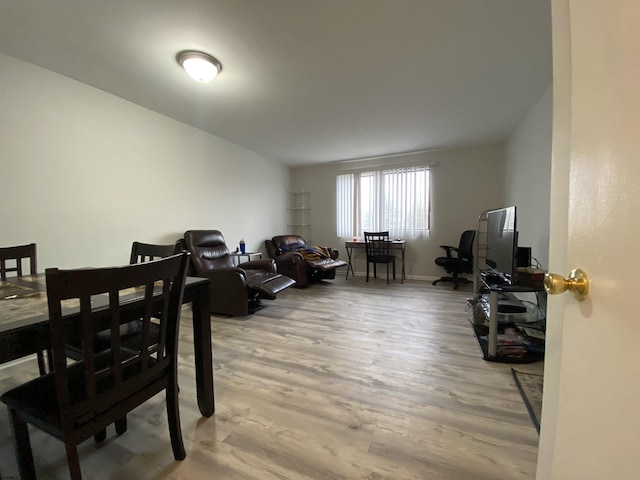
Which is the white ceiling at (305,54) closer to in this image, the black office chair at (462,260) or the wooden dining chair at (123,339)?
the wooden dining chair at (123,339)

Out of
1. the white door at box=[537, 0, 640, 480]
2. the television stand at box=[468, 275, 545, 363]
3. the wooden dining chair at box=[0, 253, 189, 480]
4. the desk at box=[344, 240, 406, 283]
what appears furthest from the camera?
the desk at box=[344, 240, 406, 283]

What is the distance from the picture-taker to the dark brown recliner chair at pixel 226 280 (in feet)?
9.43

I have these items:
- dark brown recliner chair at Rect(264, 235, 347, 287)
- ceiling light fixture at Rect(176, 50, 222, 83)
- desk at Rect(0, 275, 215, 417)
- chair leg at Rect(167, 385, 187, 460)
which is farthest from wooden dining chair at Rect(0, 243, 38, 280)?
dark brown recliner chair at Rect(264, 235, 347, 287)

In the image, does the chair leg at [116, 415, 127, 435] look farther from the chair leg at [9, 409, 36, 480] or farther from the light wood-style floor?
the chair leg at [9, 409, 36, 480]

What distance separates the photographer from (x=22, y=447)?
2.97ft

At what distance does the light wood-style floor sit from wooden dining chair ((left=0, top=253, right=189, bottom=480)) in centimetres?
27

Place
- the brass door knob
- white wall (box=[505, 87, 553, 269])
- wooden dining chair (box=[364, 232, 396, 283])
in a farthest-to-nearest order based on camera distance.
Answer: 1. wooden dining chair (box=[364, 232, 396, 283])
2. white wall (box=[505, 87, 553, 269])
3. the brass door knob

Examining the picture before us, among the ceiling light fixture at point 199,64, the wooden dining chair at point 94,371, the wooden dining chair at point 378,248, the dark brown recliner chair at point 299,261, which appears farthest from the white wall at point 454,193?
the wooden dining chair at point 94,371

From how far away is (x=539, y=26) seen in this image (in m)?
1.71

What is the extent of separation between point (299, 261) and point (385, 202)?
217cm

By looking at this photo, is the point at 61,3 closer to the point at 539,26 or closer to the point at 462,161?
the point at 539,26

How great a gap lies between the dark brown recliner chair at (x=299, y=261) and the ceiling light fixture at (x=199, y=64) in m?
2.72

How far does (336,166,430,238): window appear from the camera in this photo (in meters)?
4.84

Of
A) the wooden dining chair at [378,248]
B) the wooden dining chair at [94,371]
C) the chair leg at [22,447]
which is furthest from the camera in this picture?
the wooden dining chair at [378,248]
